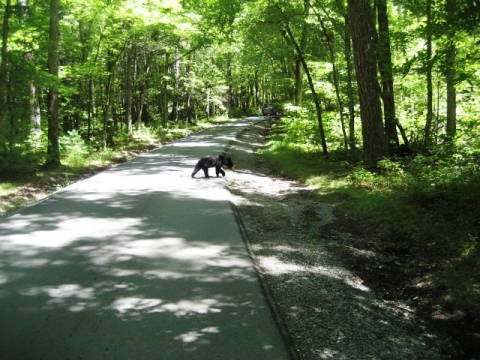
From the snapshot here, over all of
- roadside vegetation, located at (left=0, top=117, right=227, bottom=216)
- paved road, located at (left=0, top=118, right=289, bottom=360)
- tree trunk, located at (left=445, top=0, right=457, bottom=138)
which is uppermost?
tree trunk, located at (left=445, top=0, right=457, bottom=138)

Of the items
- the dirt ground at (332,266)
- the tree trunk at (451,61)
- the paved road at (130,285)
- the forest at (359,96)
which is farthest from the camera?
the tree trunk at (451,61)

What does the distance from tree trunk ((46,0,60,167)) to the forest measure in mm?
50

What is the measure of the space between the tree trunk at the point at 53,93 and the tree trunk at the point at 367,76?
404 inches

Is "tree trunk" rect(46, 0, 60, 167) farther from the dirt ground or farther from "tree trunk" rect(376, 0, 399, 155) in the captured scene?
"tree trunk" rect(376, 0, 399, 155)

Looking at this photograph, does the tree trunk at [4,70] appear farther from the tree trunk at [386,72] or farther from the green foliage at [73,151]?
the tree trunk at [386,72]

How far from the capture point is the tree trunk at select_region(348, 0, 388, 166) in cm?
1055

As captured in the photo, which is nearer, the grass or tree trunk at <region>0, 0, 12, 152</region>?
the grass

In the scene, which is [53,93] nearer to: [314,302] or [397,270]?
[314,302]

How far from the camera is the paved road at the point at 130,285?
363 cm

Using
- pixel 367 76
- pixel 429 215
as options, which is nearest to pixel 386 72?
pixel 367 76

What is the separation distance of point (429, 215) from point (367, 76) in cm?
515

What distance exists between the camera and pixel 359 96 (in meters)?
11.1

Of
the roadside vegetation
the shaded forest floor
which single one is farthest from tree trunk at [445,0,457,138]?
the roadside vegetation

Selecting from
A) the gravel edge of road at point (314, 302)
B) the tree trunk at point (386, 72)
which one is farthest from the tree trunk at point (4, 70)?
the tree trunk at point (386, 72)
